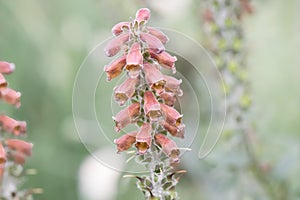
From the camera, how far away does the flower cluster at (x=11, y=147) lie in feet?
7.81

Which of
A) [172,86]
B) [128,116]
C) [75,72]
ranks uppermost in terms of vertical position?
[75,72]

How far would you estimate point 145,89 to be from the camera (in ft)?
7.07

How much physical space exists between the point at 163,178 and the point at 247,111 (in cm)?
182

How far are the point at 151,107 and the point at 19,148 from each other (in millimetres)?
719

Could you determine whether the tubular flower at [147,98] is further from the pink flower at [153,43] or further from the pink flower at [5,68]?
the pink flower at [5,68]

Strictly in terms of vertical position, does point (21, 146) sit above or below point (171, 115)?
above

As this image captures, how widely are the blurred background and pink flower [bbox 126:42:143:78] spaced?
2123 millimetres

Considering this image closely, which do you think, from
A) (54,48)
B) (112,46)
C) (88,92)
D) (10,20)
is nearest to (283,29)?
(54,48)

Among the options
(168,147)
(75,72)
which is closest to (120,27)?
(168,147)

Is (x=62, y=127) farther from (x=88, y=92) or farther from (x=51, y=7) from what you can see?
(x=88, y=92)

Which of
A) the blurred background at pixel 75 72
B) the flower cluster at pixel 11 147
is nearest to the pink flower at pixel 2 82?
the flower cluster at pixel 11 147

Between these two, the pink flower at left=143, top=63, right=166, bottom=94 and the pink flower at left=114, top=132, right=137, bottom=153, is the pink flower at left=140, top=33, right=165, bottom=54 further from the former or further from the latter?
the pink flower at left=114, top=132, right=137, bottom=153

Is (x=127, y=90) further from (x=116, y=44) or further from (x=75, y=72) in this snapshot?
(x=75, y=72)

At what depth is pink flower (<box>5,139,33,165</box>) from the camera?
8.29ft
